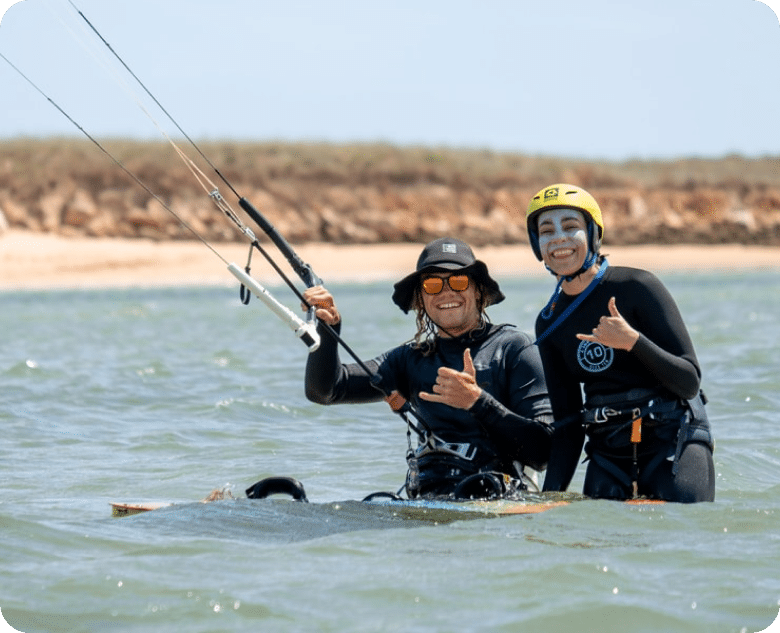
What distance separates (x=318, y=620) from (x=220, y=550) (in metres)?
1.07

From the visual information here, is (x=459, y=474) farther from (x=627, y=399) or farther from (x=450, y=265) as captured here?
(x=450, y=265)

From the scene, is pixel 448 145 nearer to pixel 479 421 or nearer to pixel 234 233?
pixel 234 233

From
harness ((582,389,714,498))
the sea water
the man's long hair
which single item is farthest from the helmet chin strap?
the sea water

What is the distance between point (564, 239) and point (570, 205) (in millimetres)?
152

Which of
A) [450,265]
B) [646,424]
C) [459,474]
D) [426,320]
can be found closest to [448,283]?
[450,265]

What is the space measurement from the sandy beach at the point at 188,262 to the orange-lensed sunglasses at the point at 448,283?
3194 cm

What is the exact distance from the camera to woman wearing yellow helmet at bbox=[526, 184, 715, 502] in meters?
5.64

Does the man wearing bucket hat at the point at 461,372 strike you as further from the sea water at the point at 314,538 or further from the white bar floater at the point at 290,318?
the sea water at the point at 314,538

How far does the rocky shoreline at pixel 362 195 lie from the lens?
4462 cm

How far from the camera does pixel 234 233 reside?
149ft

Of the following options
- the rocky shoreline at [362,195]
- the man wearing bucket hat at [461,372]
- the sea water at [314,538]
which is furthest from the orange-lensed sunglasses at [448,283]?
the rocky shoreline at [362,195]

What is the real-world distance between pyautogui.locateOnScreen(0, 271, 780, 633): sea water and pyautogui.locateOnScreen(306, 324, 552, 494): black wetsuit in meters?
0.32

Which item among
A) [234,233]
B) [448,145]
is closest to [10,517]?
[234,233]

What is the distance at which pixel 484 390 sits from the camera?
18.8ft
